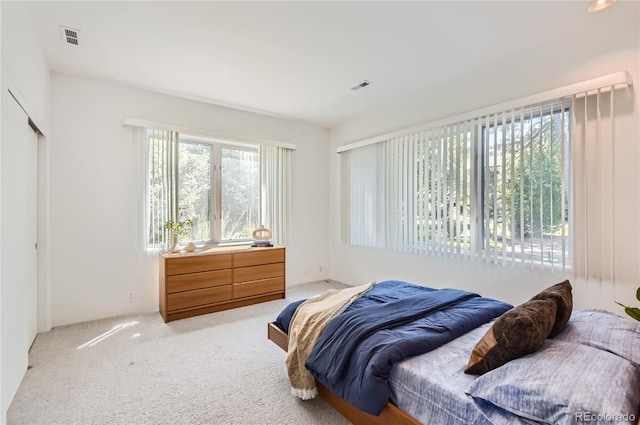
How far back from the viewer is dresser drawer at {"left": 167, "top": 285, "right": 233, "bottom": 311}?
11.0ft

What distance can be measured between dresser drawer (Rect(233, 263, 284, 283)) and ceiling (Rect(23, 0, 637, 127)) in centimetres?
227

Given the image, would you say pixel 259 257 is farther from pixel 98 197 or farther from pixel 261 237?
pixel 98 197

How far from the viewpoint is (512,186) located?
2.91 metres

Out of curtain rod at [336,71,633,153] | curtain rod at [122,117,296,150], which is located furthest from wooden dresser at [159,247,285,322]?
curtain rod at [336,71,633,153]

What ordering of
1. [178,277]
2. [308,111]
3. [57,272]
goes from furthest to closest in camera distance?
1. [308,111]
2. [178,277]
3. [57,272]

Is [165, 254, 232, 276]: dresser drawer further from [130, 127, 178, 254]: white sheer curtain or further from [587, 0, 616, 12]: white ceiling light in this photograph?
[587, 0, 616, 12]: white ceiling light

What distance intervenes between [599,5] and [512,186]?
4.82ft

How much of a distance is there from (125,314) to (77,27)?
2.93m

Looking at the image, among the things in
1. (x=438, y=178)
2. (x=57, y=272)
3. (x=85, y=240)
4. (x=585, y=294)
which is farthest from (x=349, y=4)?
(x=57, y=272)

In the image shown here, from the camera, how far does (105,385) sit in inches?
83.0

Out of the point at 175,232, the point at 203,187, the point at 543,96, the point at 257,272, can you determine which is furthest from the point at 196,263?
the point at 543,96

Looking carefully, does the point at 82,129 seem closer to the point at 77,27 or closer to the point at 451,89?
the point at 77,27

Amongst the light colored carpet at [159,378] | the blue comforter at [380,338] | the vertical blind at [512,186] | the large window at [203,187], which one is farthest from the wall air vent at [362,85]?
the light colored carpet at [159,378]

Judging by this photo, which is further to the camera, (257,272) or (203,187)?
(203,187)
